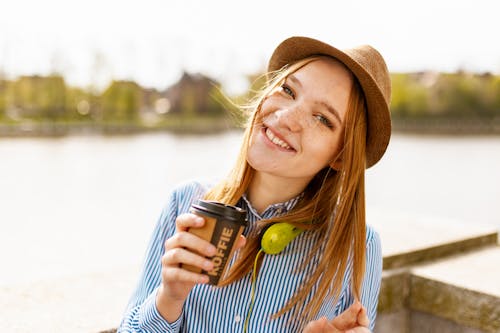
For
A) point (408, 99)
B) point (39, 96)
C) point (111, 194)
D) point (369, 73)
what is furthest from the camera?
point (408, 99)

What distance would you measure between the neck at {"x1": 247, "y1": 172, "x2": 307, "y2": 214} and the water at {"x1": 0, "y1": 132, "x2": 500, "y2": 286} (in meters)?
0.15

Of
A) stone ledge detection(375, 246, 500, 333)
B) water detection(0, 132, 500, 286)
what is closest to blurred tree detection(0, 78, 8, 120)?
water detection(0, 132, 500, 286)

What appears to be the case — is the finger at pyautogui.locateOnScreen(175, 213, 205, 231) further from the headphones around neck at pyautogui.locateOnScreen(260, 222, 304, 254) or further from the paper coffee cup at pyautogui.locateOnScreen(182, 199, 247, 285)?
the headphones around neck at pyautogui.locateOnScreen(260, 222, 304, 254)

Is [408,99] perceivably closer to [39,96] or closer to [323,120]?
[39,96]

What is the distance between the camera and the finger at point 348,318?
5.16 feet

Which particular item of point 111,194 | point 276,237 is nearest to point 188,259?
point 276,237

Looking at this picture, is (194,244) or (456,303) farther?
(456,303)

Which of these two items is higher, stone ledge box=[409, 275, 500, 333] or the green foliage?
stone ledge box=[409, 275, 500, 333]

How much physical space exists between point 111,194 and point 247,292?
22734 mm

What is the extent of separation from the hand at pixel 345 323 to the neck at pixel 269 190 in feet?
1.36

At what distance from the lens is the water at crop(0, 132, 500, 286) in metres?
11.4

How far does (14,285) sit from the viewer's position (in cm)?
235

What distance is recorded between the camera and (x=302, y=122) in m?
1.64

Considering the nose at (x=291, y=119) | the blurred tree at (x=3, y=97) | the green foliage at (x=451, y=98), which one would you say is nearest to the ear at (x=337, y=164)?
the nose at (x=291, y=119)
